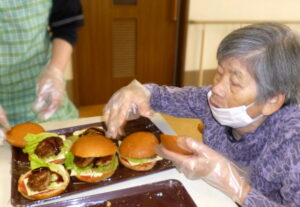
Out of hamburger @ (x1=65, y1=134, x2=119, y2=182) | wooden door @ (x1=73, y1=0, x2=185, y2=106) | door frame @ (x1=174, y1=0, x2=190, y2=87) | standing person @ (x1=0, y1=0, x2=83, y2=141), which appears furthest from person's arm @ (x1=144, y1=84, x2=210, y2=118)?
door frame @ (x1=174, y1=0, x2=190, y2=87)

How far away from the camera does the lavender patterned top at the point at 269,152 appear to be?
3.15 ft

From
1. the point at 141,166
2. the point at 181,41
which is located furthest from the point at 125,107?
the point at 181,41

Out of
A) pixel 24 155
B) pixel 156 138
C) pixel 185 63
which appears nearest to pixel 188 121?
pixel 185 63

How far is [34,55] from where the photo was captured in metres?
1.46

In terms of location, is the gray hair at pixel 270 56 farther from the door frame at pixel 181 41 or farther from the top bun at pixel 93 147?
the door frame at pixel 181 41

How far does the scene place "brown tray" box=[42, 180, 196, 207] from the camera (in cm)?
103

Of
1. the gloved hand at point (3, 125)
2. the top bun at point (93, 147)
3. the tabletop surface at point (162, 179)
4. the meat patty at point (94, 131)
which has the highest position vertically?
the gloved hand at point (3, 125)

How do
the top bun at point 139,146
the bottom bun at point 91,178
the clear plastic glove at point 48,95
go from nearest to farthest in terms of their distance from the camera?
1. the bottom bun at point 91,178
2. the top bun at point 139,146
3. the clear plastic glove at point 48,95

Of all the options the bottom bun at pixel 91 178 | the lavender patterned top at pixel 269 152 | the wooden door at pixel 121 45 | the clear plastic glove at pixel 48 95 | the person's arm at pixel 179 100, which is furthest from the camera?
the wooden door at pixel 121 45

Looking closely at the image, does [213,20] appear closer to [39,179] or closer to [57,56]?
[57,56]

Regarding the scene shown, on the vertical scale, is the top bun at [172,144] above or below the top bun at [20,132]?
above

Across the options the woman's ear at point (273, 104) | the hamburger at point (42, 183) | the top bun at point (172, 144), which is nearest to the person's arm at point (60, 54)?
the hamburger at point (42, 183)

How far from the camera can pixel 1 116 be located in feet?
4.25

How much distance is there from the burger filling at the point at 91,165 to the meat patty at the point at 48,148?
0.07m
